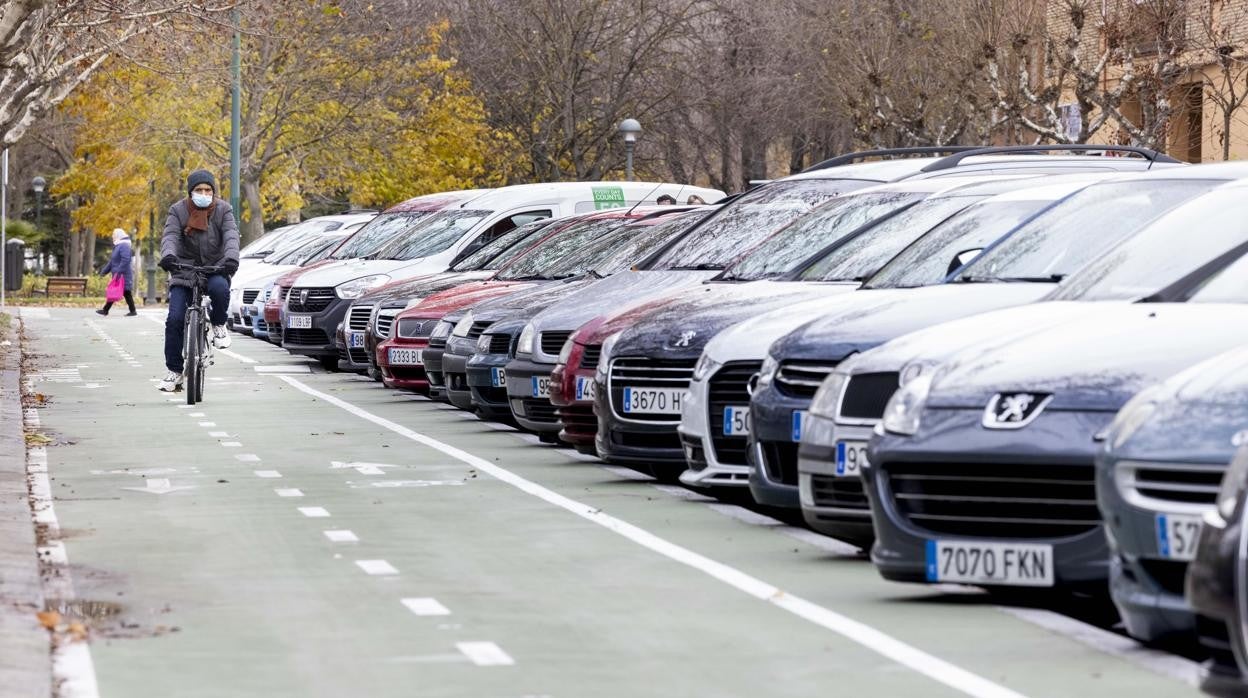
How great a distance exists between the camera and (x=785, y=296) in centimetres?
1193

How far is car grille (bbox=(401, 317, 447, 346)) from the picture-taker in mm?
19969

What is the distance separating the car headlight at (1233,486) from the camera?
5324 mm

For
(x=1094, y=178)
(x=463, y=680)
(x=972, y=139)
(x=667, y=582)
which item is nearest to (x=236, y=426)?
(x=1094, y=178)

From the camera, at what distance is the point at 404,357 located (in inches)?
Answer: 790

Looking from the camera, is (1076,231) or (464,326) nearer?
(1076,231)

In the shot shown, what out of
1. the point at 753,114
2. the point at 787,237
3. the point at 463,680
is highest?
the point at 753,114

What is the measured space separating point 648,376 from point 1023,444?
192 inches

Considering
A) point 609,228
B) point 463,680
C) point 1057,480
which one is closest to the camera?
point 463,680

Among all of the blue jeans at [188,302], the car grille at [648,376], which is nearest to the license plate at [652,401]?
the car grille at [648,376]

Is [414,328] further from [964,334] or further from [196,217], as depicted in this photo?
[964,334]

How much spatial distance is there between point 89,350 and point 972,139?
23294 mm

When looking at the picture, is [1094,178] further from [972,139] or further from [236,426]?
[972,139]

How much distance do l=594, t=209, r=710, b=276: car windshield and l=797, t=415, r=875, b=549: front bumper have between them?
7203 millimetres

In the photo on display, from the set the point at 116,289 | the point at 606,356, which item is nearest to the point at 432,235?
the point at 606,356
